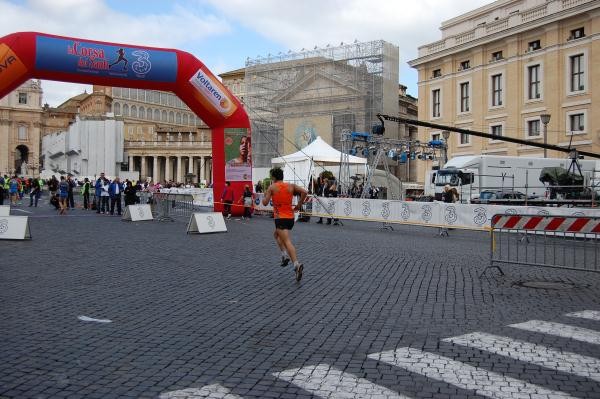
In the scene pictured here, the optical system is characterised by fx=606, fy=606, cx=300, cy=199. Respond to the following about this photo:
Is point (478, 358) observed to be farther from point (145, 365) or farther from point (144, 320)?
point (144, 320)

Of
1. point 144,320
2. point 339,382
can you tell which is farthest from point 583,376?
point 144,320

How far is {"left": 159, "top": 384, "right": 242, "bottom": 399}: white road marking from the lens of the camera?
4218 mm

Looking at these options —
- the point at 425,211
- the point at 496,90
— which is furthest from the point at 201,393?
the point at 496,90

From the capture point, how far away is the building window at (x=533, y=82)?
4134 centimetres

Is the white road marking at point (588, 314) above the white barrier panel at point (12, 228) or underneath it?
underneath

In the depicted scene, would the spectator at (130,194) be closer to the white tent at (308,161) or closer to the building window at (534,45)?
the white tent at (308,161)

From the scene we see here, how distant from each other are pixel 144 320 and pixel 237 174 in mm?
17742

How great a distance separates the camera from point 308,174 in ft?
103

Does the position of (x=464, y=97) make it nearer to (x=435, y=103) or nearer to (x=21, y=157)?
(x=435, y=103)

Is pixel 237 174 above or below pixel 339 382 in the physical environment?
above

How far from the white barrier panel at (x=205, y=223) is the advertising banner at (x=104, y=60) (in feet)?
19.8

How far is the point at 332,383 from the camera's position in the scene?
4.51 m

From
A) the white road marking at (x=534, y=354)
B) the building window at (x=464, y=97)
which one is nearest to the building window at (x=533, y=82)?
the building window at (x=464, y=97)

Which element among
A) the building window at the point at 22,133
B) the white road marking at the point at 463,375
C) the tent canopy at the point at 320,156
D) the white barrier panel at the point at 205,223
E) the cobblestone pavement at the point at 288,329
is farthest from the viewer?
the building window at the point at 22,133
